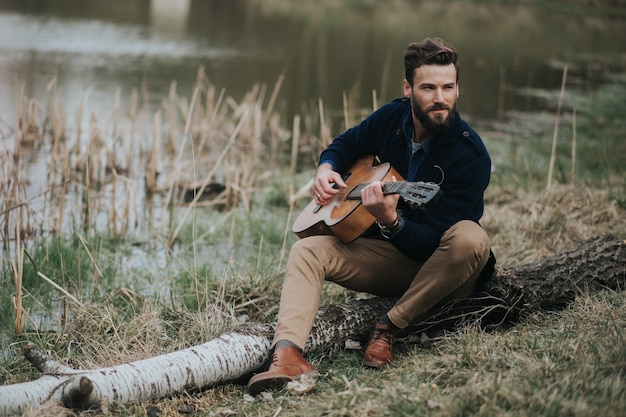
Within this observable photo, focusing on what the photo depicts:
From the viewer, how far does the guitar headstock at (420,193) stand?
10.4 ft

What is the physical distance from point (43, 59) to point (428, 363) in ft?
34.3

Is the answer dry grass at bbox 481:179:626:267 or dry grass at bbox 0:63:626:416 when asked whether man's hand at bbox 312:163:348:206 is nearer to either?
dry grass at bbox 0:63:626:416

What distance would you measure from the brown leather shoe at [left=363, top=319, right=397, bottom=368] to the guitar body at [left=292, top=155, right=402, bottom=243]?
0.44 meters

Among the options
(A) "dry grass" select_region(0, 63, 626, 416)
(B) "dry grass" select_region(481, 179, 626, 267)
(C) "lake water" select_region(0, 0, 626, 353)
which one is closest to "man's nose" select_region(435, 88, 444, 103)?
(A) "dry grass" select_region(0, 63, 626, 416)

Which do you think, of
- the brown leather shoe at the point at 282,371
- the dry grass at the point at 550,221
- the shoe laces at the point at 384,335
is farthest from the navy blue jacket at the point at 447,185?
the dry grass at the point at 550,221

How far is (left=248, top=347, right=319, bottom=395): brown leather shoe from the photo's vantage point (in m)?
3.29

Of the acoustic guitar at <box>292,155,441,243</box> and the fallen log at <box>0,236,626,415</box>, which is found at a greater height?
the acoustic guitar at <box>292,155,441,243</box>

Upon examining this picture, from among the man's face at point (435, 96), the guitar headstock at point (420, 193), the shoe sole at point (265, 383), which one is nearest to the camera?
the guitar headstock at point (420, 193)

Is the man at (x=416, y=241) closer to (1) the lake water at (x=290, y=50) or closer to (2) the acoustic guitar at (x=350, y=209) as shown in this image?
(2) the acoustic guitar at (x=350, y=209)

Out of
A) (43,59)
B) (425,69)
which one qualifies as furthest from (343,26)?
(425,69)

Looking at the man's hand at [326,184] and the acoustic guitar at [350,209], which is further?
the man's hand at [326,184]

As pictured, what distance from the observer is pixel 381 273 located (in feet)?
12.5

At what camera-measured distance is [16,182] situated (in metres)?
5.08

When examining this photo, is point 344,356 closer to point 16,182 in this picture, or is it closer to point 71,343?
point 71,343
